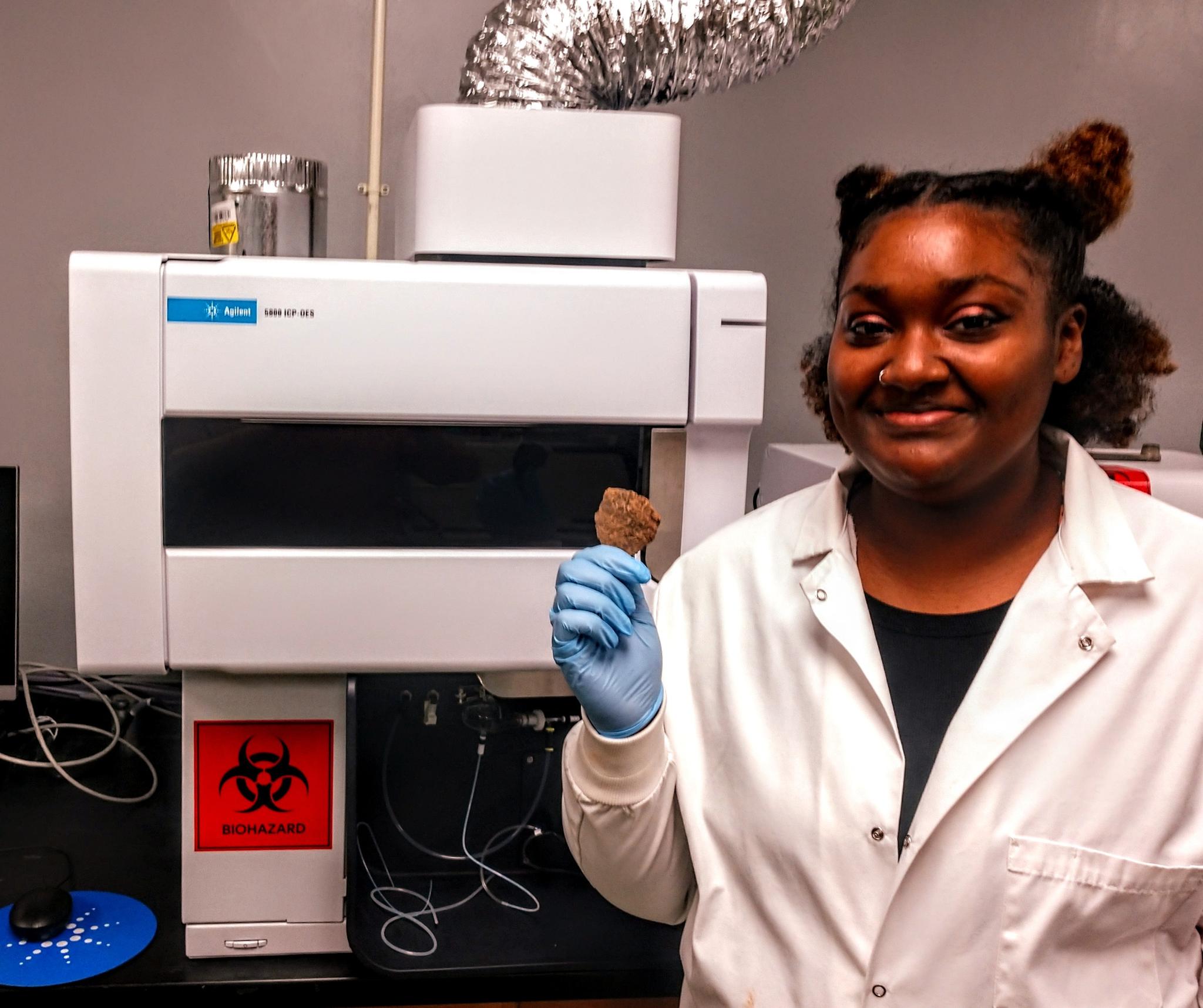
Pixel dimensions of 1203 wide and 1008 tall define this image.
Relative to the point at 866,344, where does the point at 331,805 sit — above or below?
below

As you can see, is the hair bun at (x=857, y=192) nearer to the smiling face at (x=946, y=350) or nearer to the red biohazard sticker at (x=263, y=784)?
the smiling face at (x=946, y=350)

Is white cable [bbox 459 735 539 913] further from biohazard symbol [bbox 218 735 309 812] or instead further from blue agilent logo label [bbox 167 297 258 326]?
blue agilent logo label [bbox 167 297 258 326]

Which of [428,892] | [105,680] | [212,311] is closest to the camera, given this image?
[212,311]

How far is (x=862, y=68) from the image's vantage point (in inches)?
72.8

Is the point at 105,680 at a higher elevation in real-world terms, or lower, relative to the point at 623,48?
lower

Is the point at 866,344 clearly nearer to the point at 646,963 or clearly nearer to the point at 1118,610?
the point at 1118,610

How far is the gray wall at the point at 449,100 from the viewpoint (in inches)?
68.0

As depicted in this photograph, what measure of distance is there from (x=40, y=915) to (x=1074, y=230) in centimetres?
130

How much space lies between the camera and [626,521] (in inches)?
38.1

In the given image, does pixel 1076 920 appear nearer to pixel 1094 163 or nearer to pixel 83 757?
pixel 1094 163

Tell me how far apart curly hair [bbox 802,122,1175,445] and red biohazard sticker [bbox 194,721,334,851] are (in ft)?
2.39

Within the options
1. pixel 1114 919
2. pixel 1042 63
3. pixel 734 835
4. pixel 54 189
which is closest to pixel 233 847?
pixel 734 835

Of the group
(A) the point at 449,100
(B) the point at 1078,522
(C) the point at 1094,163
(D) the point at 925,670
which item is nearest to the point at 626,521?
(D) the point at 925,670

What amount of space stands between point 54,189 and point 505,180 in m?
0.98
